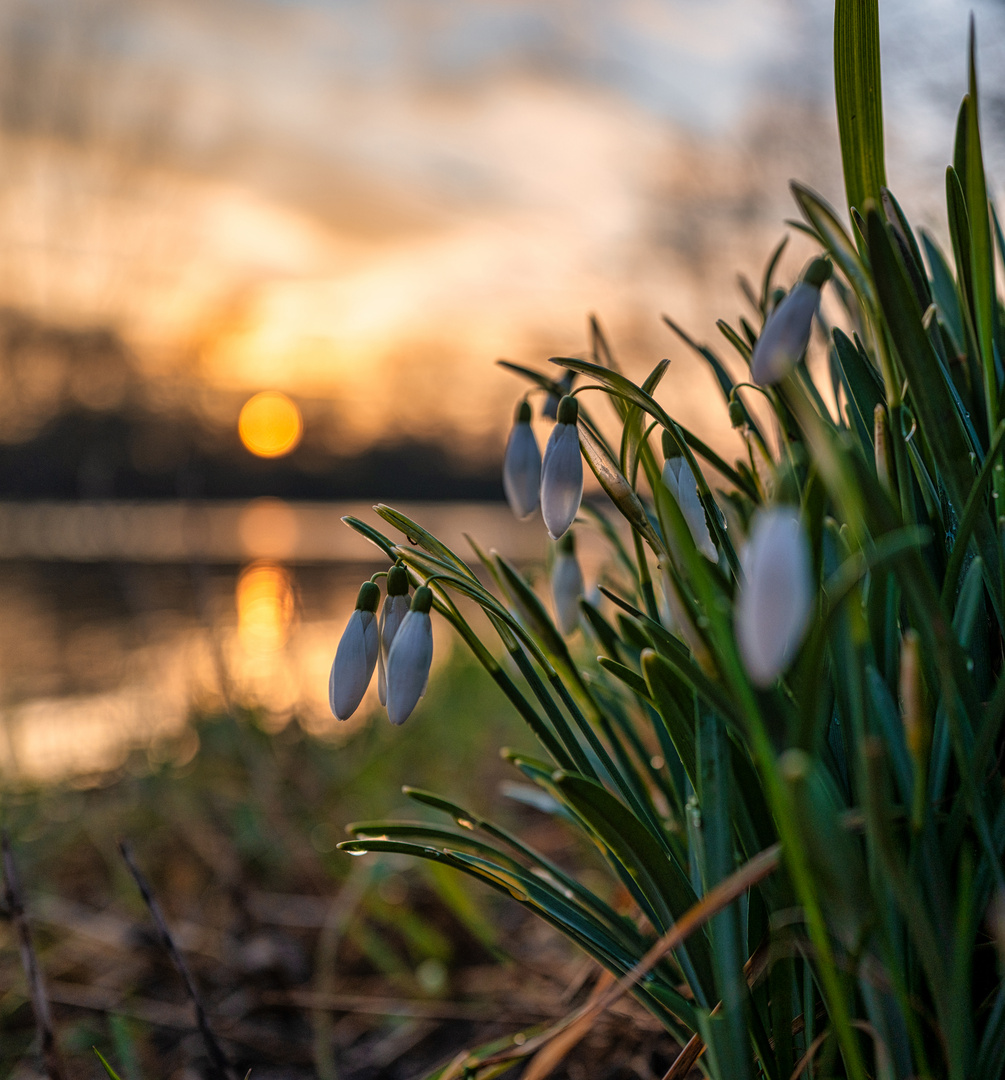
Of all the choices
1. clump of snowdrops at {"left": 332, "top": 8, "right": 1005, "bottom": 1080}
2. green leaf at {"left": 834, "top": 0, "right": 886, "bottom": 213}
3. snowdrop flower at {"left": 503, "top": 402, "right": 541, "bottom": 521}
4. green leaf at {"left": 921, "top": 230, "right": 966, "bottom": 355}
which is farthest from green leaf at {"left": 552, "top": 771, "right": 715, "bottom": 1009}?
green leaf at {"left": 921, "top": 230, "right": 966, "bottom": 355}

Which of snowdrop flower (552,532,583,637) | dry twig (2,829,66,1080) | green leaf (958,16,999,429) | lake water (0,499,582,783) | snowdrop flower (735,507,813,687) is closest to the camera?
snowdrop flower (735,507,813,687)

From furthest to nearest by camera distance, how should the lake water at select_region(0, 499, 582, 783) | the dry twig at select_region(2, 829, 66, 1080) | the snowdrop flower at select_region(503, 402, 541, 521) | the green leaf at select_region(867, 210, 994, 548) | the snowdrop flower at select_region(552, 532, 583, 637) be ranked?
the lake water at select_region(0, 499, 582, 783), the snowdrop flower at select_region(552, 532, 583, 637), the snowdrop flower at select_region(503, 402, 541, 521), the dry twig at select_region(2, 829, 66, 1080), the green leaf at select_region(867, 210, 994, 548)

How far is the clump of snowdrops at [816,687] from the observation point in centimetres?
47

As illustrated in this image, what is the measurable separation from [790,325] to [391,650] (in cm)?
41

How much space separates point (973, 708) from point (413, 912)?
155cm

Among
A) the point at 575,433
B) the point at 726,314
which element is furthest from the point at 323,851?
the point at 726,314

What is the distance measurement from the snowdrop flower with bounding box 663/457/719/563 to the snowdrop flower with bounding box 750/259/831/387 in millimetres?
159

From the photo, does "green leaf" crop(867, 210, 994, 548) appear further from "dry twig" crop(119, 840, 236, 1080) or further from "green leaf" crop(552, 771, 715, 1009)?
"dry twig" crop(119, 840, 236, 1080)

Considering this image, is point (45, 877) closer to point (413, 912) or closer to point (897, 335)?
point (413, 912)

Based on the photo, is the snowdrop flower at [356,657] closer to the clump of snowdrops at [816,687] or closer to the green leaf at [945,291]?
the clump of snowdrops at [816,687]

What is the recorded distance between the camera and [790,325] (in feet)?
1.99

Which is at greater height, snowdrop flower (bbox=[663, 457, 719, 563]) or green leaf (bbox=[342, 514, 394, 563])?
snowdrop flower (bbox=[663, 457, 719, 563])

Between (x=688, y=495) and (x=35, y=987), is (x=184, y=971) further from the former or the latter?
(x=688, y=495)

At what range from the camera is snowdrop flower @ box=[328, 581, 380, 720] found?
2.43 feet
